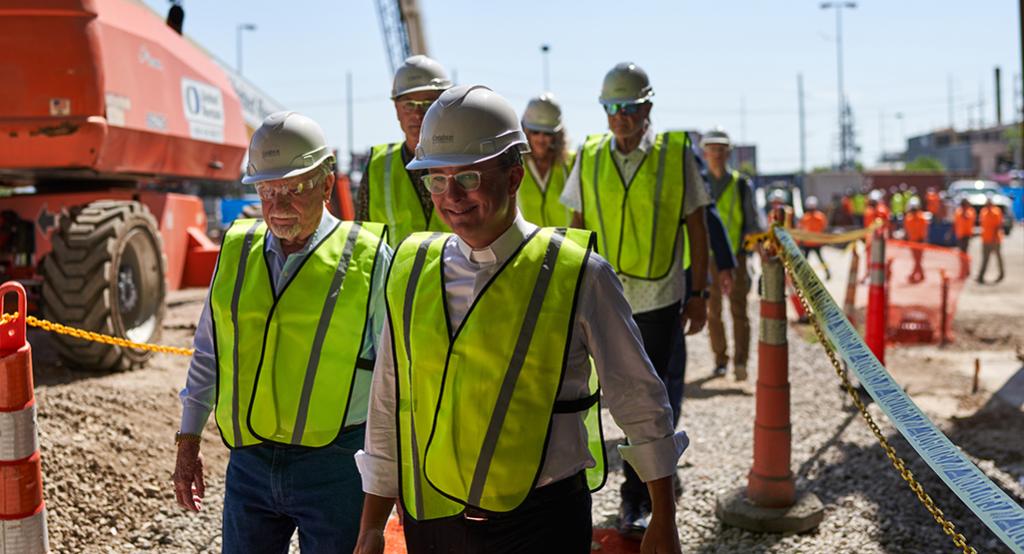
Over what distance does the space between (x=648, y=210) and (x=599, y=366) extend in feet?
9.91

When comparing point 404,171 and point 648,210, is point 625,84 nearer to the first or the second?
point 648,210

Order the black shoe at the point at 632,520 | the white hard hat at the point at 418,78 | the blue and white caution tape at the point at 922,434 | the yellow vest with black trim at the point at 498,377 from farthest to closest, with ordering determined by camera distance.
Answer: the black shoe at the point at 632,520, the white hard hat at the point at 418,78, the blue and white caution tape at the point at 922,434, the yellow vest with black trim at the point at 498,377

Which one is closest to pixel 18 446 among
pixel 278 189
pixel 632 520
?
pixel 278 189

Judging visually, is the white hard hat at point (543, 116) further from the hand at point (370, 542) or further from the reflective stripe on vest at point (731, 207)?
the hand at point (370, 542)

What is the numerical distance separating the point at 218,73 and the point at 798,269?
849cm

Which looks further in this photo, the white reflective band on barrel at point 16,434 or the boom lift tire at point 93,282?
the boom lift tire at point 93,282

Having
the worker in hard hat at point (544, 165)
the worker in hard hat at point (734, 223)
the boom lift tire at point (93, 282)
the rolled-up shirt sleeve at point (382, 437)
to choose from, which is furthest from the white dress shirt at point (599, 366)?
the worker in hard hat at point (734, 223)

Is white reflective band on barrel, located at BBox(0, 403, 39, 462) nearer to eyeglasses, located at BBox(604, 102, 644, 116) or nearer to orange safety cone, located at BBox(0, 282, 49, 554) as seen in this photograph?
Answer: orange safety cone, located at BBox(0, 282, 49, 554)

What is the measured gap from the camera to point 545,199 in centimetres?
713

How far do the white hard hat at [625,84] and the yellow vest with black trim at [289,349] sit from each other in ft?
8.09

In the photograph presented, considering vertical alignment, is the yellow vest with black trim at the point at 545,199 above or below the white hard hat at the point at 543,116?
below

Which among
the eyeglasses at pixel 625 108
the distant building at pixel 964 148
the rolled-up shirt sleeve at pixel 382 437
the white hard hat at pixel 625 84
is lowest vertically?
the rolled-up shirt sleeve at pixel 382 437

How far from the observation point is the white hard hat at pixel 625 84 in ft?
18.3

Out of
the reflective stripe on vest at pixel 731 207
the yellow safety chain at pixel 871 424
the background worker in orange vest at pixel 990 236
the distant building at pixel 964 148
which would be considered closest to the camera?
the yellow safety chain at pixel 871 424
